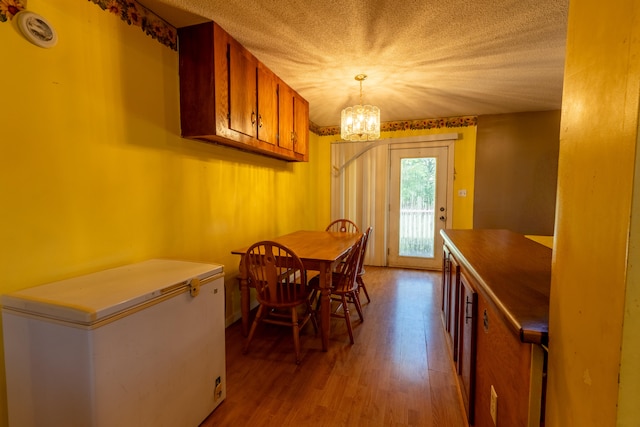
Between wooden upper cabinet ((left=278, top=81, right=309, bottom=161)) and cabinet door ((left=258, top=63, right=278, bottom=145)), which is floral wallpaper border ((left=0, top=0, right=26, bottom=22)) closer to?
cabinet door ((left=258, top=63, right=278, bottom=145))

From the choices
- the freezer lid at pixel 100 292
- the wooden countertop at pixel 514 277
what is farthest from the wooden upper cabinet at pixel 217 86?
the wooden countertop at pixel 514 277

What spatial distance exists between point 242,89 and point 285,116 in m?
0.76

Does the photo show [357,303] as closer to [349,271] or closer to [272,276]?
[349,271]

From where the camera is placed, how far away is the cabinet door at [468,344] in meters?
1.30

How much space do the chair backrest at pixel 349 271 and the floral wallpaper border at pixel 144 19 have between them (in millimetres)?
1938

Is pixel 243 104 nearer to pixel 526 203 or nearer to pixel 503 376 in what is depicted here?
pixel 503 376

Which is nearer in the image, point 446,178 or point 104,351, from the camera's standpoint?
point 104,351

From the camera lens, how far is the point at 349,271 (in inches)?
96.5

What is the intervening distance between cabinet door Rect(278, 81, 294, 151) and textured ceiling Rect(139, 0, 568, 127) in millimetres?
121

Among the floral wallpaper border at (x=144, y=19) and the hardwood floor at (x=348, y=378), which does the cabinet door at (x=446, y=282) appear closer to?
the hardwood floor at (x=348, y=378)

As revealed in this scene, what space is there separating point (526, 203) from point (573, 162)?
4.00m

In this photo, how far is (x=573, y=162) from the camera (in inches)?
23.8

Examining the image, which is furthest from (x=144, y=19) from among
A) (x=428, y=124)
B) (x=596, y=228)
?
(x=428, y=124)

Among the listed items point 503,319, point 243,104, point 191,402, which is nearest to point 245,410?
point 191,402
